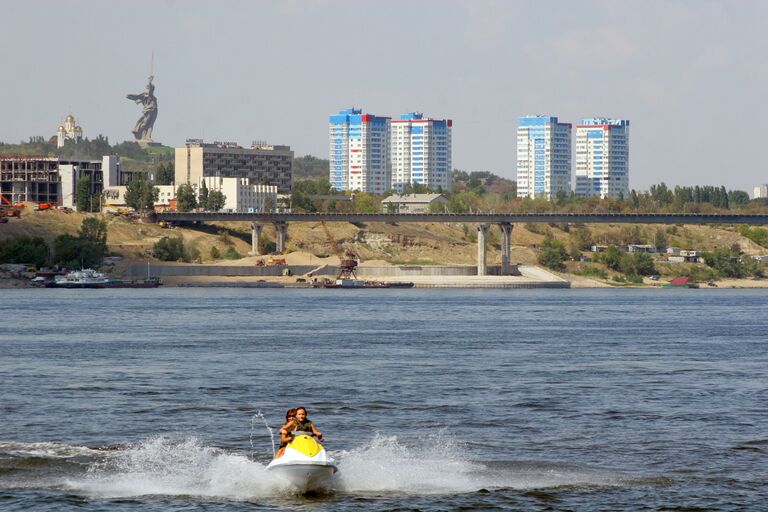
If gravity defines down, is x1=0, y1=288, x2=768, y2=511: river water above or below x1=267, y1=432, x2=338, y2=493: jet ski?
below

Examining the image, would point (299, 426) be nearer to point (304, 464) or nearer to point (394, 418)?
point (304, 464)

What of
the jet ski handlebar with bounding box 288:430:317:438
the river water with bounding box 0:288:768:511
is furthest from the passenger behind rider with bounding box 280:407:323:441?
the river water with bounding box 0:288:768:511

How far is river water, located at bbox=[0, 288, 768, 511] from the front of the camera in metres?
42.7

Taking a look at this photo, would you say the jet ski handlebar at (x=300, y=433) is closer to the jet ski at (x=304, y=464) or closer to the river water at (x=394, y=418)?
the jet ski at (x=304, y=464)

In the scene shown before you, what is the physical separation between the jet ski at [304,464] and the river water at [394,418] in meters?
0.67

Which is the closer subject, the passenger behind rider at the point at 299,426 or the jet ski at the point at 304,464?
the jet ski at the point at 304,464

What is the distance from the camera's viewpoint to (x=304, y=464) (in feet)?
134

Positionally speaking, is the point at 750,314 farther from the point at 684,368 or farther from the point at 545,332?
the point at 684,368

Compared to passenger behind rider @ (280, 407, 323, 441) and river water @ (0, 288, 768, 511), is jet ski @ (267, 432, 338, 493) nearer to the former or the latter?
passenger behind rider @ (280, 407, 323, 441)

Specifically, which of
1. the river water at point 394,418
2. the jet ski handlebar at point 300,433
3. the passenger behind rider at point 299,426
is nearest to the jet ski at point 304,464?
the jet ski handlebar at point 300,433

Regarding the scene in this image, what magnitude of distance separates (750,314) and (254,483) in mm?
131731

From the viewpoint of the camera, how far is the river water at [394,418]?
42719 mm

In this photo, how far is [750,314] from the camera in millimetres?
164875

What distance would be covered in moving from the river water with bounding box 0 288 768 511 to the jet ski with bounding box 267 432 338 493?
2.21 feet
